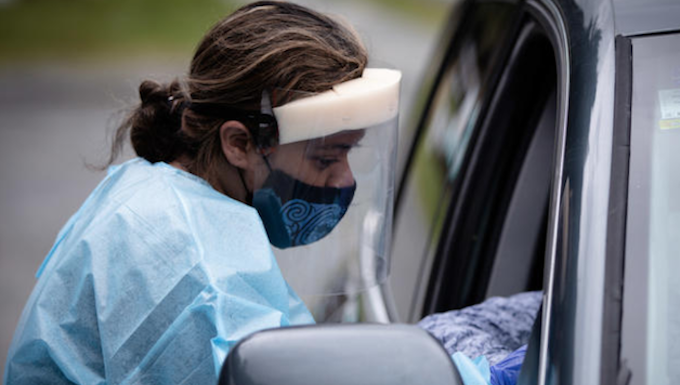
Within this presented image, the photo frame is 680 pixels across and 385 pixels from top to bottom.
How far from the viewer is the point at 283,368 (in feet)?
3.91

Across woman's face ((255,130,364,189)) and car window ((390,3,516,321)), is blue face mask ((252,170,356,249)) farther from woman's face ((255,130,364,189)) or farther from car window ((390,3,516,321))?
car window ((390,3,516,321))

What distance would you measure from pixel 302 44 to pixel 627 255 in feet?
2.82

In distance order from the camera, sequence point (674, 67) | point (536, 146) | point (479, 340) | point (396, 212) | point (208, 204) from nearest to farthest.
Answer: point (674, 67)
point (208, 204)
point (479, 340)
point (536, 146)
point (396, 212)

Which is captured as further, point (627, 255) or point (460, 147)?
point (460, 147)

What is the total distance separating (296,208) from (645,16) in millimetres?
844

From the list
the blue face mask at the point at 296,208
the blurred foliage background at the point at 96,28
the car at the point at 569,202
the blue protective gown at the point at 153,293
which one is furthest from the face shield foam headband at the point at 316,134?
the blurred foliage background at the point at 96,28

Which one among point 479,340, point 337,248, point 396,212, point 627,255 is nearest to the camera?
point 627,255

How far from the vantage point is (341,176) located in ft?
6.25

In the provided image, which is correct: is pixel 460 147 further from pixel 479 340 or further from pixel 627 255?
pixel 627 255

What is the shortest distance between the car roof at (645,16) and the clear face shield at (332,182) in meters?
0.51

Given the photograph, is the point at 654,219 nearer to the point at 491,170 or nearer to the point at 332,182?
the point at 332,182

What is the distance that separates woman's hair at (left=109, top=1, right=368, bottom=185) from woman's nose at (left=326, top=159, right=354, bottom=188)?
0.59 feet

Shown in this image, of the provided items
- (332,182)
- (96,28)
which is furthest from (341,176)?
(96,28)

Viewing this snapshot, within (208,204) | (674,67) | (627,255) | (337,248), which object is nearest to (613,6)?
(674,67)
